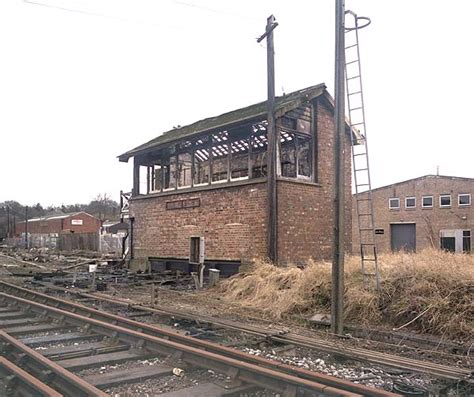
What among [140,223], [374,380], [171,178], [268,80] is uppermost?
[268,80]

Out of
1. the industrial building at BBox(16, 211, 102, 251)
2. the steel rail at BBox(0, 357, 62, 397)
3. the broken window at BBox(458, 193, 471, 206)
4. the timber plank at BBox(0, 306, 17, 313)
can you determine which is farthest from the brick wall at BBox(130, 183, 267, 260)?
the industrial building at BBox(16, 211, 102, 251)

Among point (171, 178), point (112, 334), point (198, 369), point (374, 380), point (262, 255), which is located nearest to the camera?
point (374, 380)

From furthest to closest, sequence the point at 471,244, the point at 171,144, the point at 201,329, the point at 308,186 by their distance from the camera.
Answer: the point at 471,244, the point at 171,144, the point at 308,186, the point at 201,329

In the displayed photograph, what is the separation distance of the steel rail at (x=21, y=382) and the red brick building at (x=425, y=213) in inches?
1389

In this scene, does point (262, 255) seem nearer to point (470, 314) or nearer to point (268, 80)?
point (268, 80)

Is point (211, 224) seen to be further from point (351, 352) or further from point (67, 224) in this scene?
point (67, 224)

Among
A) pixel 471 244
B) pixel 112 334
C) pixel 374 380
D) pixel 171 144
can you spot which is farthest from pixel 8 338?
pixel 471 244

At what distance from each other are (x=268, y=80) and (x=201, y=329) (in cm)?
1007

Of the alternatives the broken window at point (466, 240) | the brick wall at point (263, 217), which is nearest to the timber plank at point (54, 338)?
the brick wall at point (263, 217)

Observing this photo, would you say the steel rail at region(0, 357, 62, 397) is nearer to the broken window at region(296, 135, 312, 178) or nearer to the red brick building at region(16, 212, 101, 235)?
the broken window at region(296, 135, 312, 178)

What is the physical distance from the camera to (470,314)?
27.1 ft

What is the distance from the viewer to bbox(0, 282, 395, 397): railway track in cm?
502

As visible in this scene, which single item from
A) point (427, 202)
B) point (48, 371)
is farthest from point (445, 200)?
point (48, 371)

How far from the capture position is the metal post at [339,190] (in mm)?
8508
